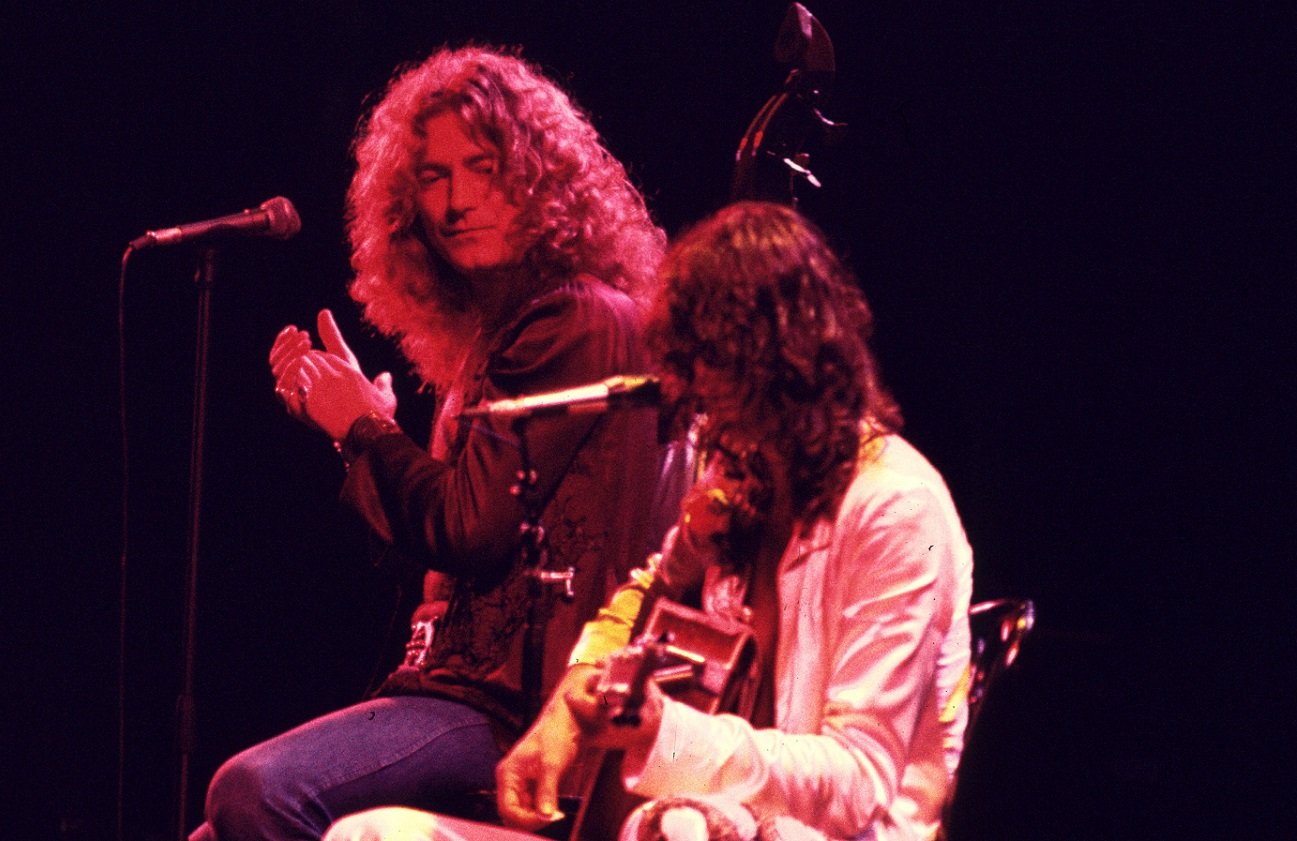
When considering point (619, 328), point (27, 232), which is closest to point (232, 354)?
point (27, 232)

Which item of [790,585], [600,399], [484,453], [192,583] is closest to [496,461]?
[484,453]

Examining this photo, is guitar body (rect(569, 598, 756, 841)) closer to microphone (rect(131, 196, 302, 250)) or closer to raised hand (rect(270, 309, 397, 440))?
raised hand (rect(270, 309, 397, 440))

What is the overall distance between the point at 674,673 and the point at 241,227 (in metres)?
1.67

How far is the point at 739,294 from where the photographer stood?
189cm

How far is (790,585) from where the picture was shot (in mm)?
1889

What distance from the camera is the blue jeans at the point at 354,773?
229 centimetres

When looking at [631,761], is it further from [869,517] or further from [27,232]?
[27,232]

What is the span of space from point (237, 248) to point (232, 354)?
1.12ft

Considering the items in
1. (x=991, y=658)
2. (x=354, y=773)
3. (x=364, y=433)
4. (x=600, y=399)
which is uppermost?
(x=600, y=399)

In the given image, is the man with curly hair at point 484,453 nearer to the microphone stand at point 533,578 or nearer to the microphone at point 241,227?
the microphone stand at point 533,578

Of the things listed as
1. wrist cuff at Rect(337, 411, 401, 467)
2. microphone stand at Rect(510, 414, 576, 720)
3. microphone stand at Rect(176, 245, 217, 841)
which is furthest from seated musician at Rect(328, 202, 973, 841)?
microphone stand at Rect(176, 245, 217, 841)

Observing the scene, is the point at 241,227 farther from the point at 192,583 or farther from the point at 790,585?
the point at 790,585

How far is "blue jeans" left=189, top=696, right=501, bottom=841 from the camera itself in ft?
7.52

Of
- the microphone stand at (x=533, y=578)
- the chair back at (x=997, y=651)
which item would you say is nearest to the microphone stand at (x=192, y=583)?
the microphone stand at (x=533, y=578)
